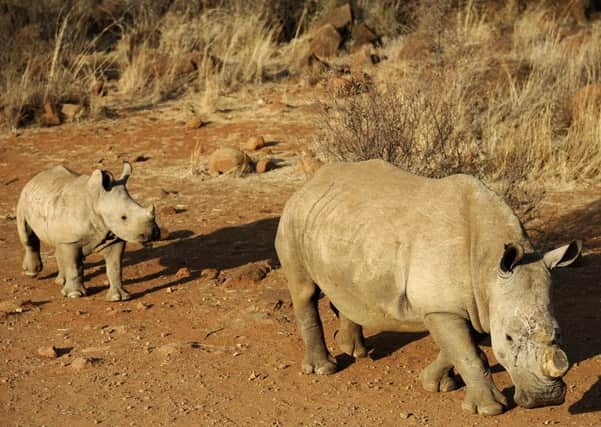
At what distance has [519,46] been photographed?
17.6 metres

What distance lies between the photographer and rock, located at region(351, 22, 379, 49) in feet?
67.2

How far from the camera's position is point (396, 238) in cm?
633

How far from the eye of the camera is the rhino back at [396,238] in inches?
238

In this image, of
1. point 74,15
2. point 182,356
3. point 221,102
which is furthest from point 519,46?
point 182,356

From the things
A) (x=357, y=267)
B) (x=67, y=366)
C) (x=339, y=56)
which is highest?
(x=357, y=267)

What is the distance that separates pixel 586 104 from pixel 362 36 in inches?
315

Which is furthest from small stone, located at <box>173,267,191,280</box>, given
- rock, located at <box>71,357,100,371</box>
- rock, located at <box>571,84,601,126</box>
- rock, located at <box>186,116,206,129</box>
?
rock, located at <box>186,116,206,129</box>

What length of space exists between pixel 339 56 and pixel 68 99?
5697 millimetres

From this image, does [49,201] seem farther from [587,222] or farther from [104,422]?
[587,222]

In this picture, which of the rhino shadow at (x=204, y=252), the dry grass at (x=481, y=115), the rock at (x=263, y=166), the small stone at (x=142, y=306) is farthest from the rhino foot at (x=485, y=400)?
the rock at (x=263, y=166)

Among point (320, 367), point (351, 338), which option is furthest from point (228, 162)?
point (320, 367)

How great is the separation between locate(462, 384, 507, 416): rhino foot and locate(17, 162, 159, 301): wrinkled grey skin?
Result: 12.5 feet

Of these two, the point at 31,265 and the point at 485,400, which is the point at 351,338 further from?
the point at 31,265

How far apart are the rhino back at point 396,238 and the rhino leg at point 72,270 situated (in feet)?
9.15
